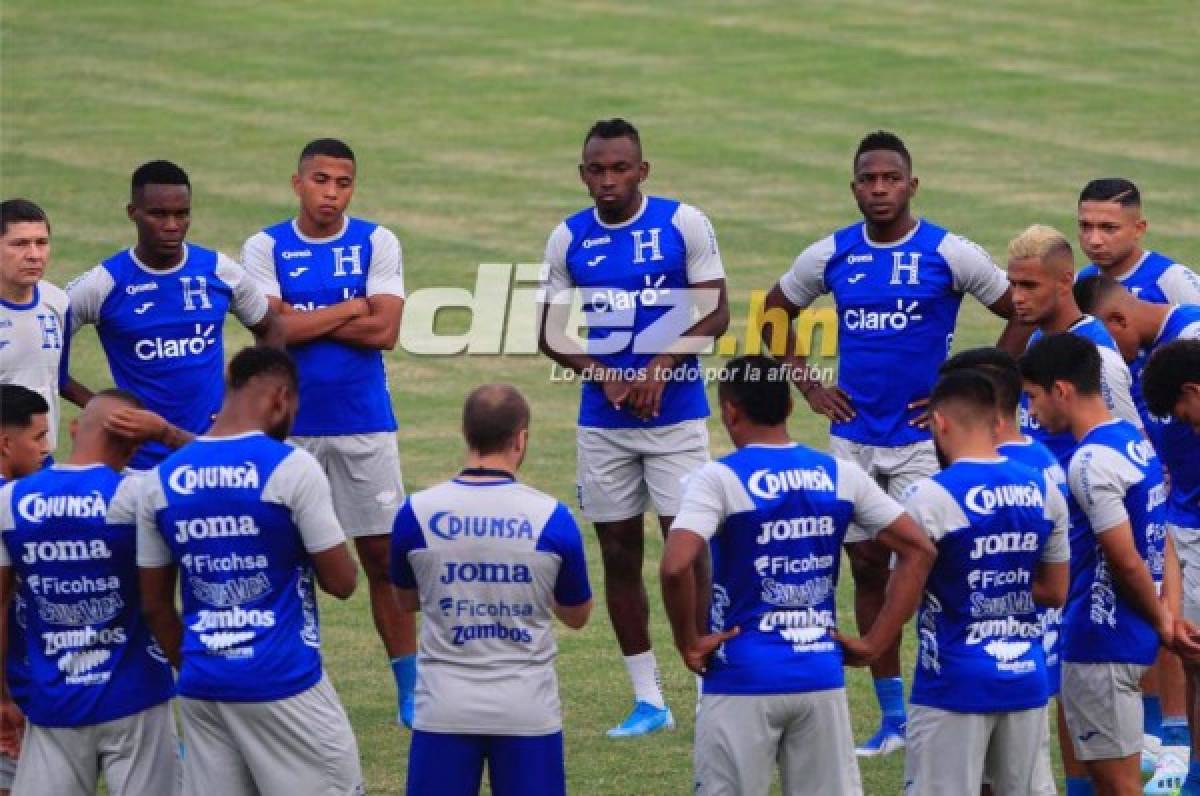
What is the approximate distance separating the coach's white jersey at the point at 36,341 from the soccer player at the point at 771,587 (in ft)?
12.6

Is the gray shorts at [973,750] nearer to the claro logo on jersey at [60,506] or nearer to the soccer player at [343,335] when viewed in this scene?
the claro logo on jersey at [60,506]

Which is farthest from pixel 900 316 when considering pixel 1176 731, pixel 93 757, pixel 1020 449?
pixel 93 757

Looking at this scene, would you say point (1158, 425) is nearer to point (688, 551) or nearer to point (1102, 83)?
point (688, 551)

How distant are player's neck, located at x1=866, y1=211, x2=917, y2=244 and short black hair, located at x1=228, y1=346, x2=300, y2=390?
392 centimetres

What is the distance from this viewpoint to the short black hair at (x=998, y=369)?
27.2ft

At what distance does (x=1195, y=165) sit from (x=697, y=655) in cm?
1845

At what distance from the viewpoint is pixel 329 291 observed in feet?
36.5

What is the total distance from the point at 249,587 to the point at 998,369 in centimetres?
306

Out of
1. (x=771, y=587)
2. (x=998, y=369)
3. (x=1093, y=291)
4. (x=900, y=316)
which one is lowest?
(x=771, y=587)

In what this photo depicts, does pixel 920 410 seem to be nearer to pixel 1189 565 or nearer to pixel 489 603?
pixel 1189 565

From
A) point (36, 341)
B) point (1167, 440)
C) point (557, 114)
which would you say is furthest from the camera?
point (557, 114)

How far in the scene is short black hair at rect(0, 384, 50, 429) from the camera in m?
8.41

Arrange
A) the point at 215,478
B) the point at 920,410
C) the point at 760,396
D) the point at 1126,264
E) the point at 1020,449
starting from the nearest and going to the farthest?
1. the point at 215,478
2. the point at 760,396
3. the point at 1020,449
4. the point at 920,410
5. the point at 1126,264

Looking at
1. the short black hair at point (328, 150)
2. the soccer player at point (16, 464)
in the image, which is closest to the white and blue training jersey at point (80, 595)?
the soccer player at point (16, 464)
